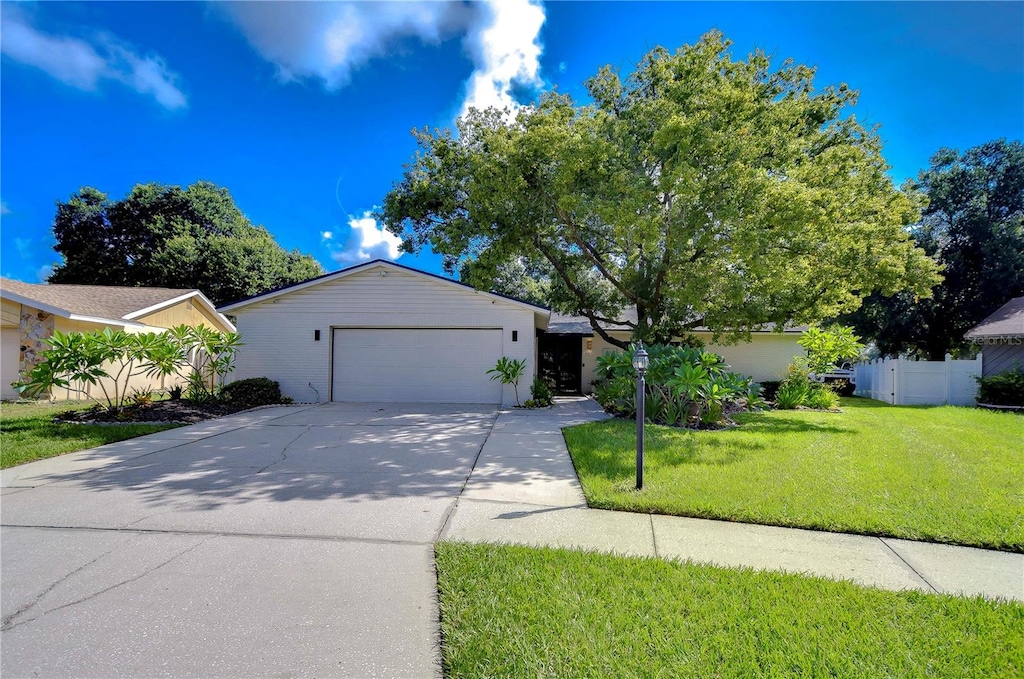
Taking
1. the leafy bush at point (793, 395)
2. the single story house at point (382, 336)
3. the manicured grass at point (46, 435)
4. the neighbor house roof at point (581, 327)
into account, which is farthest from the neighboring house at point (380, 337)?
the leafy bush at point (793, 395)

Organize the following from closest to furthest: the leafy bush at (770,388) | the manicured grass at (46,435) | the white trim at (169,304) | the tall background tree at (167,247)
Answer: the manicured grass at (46,435), the white trim at (169,304), the leafy bush at (770,388), the tall background tree at (167,247)

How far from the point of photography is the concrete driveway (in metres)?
2.15

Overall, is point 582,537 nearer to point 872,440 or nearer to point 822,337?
point 872,440

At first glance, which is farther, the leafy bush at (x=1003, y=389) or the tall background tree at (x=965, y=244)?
the tall background tree at (x=965, y=244)

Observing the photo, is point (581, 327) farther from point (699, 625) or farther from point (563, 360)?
point (699, 625)

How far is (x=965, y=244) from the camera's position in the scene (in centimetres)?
1769

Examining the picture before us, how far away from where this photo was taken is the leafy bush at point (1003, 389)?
11.9 m

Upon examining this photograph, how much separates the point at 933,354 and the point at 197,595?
26.4 meters


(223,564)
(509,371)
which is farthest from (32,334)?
(223,564)

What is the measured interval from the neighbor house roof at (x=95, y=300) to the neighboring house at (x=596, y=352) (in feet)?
36.0

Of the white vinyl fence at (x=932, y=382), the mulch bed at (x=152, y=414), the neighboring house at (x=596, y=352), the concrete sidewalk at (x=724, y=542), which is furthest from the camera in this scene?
the neighboring house at (x=596, y=352)

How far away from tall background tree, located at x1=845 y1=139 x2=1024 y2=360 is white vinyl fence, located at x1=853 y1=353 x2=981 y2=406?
5231 millimetres

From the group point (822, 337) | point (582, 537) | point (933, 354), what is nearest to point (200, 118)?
point (582, 537)

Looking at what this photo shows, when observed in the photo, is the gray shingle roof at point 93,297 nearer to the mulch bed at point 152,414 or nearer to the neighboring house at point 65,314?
the neighboring house at point 65,314
